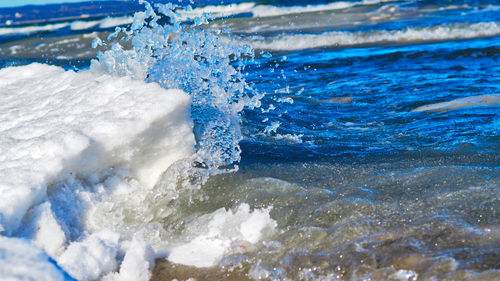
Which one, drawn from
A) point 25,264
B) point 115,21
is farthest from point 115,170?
point 115,21

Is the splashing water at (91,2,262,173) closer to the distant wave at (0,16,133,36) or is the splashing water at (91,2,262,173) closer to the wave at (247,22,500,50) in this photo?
the wave at (247,22,500,50)

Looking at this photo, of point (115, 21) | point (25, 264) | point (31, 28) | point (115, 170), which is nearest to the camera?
point (25, 264)

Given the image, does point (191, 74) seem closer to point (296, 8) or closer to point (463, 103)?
point (463, 103)

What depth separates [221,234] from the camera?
2.41m

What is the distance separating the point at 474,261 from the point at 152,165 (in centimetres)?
168

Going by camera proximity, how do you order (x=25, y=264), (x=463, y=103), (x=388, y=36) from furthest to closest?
(x=388, y=36) → (x=463, y=103) → (x=25, y=264)

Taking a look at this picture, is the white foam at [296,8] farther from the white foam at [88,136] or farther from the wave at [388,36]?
the white foam at [88,136]

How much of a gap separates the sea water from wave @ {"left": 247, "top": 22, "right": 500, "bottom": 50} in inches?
270

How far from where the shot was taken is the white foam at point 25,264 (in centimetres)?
167

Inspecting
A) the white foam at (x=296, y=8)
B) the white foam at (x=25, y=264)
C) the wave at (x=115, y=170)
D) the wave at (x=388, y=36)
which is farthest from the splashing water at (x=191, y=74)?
the white foam at (x=296, y=8)

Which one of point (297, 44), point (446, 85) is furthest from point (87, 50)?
point (446, 85)

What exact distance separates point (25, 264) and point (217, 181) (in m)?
1.34

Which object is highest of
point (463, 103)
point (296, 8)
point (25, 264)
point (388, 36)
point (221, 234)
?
point (25, 264)

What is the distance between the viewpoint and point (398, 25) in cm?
1366
